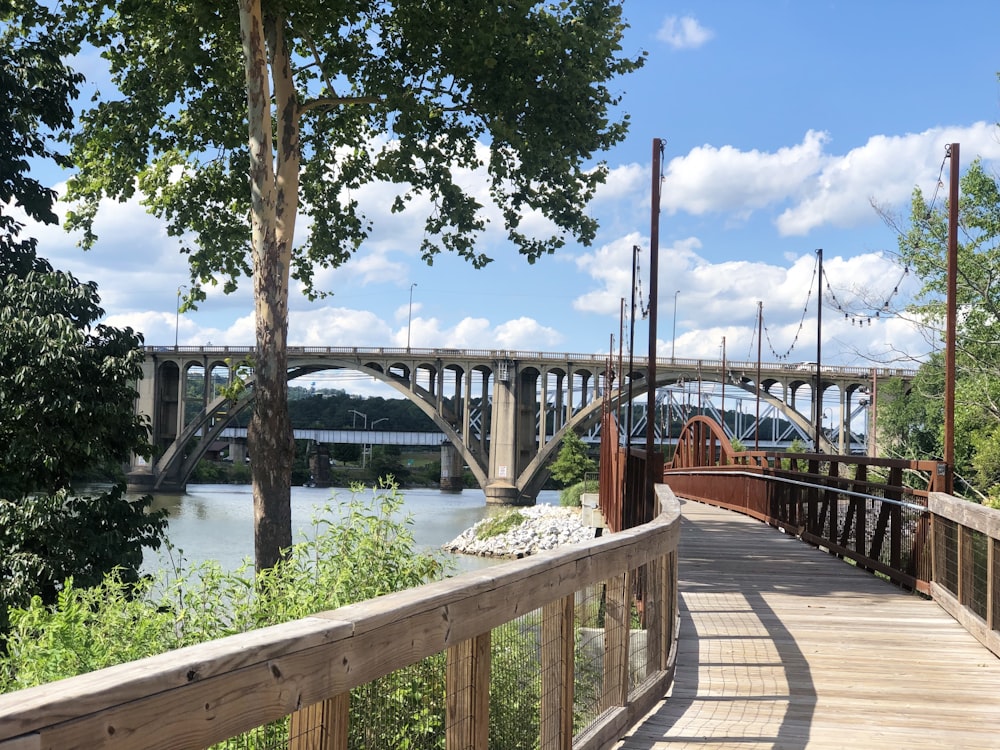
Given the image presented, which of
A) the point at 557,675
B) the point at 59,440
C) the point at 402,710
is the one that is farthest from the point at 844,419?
the point at 402,710

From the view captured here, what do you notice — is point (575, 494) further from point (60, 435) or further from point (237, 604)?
point (237, 604)

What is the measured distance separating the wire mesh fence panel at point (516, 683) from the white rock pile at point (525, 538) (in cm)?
3101

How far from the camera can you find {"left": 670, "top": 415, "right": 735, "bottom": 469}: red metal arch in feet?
68.7

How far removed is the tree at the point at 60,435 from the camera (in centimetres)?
1346

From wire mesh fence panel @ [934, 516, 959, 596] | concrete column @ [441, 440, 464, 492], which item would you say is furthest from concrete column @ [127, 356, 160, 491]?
wire mesh fence panel @ [934, 516, 959, 596]

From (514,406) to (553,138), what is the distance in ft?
154

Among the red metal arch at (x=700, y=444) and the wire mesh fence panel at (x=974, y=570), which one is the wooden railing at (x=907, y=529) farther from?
the red metal arch at (x=700, y=444)

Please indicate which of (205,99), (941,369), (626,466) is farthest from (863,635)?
(941,369)

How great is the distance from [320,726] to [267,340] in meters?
11.7

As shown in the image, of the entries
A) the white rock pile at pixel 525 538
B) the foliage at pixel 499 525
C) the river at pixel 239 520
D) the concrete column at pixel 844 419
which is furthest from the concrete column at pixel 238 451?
the concrete column at pixel 844 419

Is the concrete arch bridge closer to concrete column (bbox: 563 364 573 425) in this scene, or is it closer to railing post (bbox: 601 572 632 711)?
concrete column (bbox: 563 364 573 425)

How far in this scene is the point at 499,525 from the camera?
1735 inches

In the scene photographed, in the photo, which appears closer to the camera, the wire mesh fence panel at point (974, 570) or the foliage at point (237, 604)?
the foliage at point (237, 604)

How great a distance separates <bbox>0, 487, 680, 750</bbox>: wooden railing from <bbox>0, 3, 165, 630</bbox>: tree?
33.3 ft
